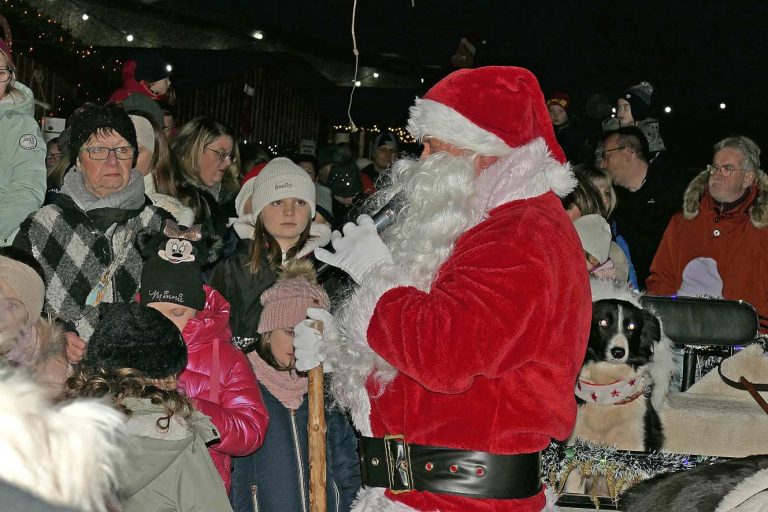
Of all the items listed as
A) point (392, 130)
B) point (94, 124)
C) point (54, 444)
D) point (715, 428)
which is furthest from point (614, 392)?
point (392, 130)

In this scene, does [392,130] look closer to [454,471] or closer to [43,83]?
[43,83]

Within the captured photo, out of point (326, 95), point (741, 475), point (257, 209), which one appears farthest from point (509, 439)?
point (326, 95)

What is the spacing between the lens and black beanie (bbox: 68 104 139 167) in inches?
154

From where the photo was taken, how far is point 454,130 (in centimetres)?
273

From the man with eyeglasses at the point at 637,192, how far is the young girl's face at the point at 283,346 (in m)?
3.23

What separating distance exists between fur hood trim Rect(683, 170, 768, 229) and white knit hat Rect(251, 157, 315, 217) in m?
2.85

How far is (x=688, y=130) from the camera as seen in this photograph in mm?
9289

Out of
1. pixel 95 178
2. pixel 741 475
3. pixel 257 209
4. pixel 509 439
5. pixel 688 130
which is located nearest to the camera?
pixel 509 439

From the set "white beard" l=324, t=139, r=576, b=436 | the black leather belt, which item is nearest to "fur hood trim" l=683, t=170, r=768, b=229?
"white beard" l=324, t=139, r=576, b=436

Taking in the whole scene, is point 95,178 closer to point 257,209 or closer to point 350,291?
point 257,209

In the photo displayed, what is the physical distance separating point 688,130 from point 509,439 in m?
7.52

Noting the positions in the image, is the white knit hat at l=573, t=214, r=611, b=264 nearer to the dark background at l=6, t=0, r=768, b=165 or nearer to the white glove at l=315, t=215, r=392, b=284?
the white glove at l=315, t=215, r=392, b=284

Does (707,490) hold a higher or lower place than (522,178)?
lower

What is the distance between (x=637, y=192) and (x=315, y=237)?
287 centimetres
